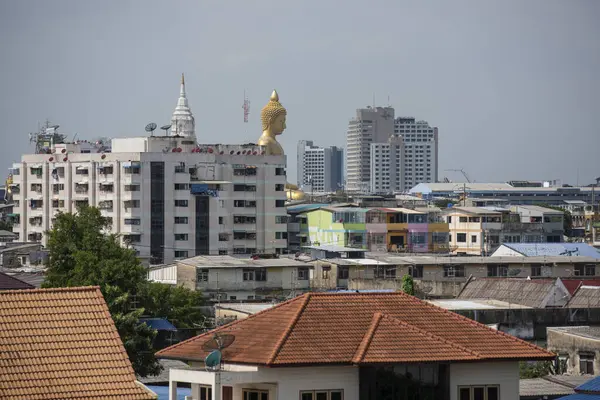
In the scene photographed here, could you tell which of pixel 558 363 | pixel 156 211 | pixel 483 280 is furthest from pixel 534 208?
pixel 558 363

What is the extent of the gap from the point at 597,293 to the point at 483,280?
543 cm

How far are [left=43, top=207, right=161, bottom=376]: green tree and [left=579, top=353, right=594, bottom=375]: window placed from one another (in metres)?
8.70

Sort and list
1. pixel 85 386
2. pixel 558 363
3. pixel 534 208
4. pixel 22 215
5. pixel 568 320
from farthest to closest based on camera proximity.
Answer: pixel 534 208 < pixel 22 215 < pixel 568 320 < pixel 558 363 < pixel 85 386

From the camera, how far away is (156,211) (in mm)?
86125

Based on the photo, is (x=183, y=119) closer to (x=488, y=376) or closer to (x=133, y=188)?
(x=133, y=188)

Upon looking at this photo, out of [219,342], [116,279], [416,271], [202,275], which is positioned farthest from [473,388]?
[416,271]

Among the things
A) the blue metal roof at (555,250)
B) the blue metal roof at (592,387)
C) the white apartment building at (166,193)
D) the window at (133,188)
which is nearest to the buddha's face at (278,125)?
the white apartment building at (166,193)

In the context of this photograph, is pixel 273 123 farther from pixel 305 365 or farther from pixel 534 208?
pixel 305 365

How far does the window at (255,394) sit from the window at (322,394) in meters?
0.45

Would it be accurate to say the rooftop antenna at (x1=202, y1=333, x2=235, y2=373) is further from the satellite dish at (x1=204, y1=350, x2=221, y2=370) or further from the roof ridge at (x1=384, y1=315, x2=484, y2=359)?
the roof ridge at (x1=384, y1=315, x2=484, y2=359)

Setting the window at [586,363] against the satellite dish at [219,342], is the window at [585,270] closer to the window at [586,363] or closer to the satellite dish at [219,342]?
the window at [586,363]

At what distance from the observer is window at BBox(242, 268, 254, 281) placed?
5794 cm

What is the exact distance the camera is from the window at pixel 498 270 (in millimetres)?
61781

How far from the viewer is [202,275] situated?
57.3m
